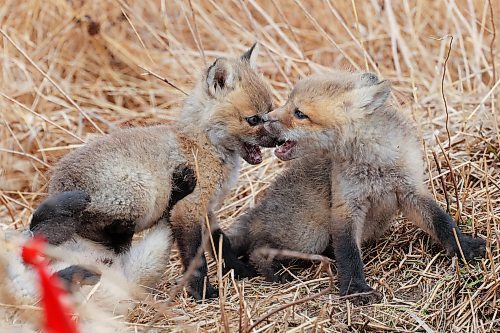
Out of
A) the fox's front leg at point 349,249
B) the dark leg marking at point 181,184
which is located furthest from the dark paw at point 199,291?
the fox's front leg at point 349,249

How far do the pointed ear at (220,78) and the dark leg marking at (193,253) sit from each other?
772mm

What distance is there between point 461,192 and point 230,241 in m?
1.34

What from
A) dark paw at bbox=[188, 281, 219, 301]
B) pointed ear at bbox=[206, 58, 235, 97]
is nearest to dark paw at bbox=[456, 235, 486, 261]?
dark paw at bbox=[188, 281, 219, 301]

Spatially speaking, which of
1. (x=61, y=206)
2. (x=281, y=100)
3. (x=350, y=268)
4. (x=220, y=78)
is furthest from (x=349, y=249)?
(x=281, y=100)

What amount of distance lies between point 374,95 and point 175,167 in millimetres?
1090

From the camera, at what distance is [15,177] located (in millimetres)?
5566

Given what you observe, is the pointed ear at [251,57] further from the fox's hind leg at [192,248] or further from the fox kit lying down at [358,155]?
the fox's hind leg at [192,248]

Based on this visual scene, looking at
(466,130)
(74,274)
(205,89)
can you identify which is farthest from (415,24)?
(74,274)

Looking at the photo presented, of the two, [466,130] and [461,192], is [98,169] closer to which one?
[461,192]

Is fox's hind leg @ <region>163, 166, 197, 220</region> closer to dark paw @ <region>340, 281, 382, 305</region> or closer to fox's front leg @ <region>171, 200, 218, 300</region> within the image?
fox's front leg @ <region>171, 200, 218, 300</region>

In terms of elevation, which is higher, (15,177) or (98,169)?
(98,169)

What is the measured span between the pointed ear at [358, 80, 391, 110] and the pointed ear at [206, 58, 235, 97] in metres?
0.76

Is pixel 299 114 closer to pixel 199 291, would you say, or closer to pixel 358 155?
pixel 358 155

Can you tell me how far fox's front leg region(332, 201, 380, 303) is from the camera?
3328 mm
